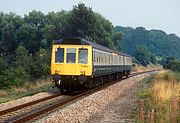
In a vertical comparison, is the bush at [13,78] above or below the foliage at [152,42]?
below

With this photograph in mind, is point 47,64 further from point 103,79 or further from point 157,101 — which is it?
point 157,101

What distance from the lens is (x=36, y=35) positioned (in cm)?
6888

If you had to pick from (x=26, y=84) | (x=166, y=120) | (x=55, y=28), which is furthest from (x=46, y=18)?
(x=166, y=120)

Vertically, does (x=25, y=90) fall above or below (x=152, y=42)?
below

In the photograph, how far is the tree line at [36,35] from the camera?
111ft

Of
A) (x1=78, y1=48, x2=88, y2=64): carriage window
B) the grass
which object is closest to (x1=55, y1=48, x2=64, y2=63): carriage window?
(x1=78, y1=48, x2=88, y2=64): carriage window

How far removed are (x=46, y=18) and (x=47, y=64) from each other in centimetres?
4084

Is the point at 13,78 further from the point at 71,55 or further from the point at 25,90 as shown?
the point at 71,55

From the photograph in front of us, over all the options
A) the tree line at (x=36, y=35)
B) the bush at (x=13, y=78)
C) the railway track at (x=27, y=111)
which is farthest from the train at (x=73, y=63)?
the tree line at (x=36, y=35)

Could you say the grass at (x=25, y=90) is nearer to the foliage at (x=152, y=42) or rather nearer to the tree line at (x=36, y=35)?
the tree line at (x=36, y=35)

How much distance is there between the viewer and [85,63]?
2181 centimetres

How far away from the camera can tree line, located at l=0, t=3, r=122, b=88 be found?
1333 inches

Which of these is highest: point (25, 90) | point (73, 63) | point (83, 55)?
point (83, 55)

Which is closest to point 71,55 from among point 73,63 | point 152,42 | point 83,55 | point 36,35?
point 73,63
